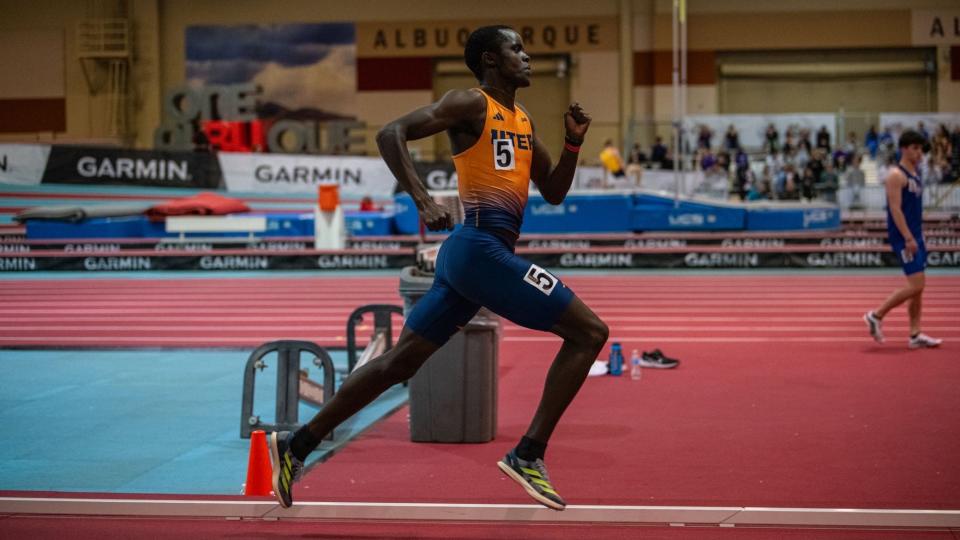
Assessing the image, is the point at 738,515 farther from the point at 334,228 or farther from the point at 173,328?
the point at 334,228

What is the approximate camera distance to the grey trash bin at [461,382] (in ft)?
21.4

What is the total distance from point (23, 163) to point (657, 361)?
74.9 ft

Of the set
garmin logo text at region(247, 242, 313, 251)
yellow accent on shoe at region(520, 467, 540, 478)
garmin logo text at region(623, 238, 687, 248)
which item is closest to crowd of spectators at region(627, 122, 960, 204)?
garmin logo text at region(623, 238, 687, 248)

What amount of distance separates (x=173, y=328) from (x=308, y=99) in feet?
91.1

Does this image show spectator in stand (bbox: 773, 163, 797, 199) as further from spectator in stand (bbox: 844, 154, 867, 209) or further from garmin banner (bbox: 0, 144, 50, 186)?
garmin banner (bbox: 0, 144, 50, 186)

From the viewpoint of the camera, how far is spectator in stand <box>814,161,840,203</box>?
94.4 feet

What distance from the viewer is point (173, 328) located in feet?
41.0

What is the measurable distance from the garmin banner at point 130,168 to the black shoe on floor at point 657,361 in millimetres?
21238

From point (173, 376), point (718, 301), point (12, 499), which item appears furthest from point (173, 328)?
point (12, 499)

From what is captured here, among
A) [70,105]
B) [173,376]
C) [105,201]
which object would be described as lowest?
[173,376]

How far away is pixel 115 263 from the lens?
67.1 feet

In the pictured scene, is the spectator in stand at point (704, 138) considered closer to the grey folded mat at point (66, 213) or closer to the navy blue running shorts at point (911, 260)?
the grey folded mat at point (66, 213)

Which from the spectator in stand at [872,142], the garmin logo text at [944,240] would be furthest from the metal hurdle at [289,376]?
the spectator in stand at [872,142]

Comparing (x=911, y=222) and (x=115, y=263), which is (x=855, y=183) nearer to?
(x=115, y=263)
